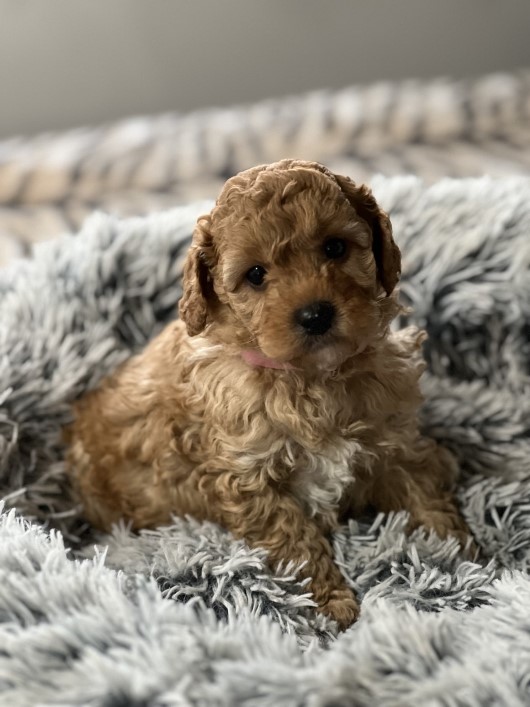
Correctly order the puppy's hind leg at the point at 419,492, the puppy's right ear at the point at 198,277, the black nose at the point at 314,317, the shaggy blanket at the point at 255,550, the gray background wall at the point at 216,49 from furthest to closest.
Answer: the gray background wall at the point at 216,49 < the puppy's hind leg at the point at 419,492 < the puppy's right ear at the point at 198,277 < the black nose at the point at 314,317 < the shaggy blanket at the point at 255,550

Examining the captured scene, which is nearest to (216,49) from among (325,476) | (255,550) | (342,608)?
(325,476)

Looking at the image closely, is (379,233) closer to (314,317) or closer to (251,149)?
(314,317)

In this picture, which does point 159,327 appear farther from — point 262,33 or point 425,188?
point 262,33

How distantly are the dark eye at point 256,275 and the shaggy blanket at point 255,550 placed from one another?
0.64m

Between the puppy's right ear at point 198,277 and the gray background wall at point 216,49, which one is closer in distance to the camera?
the puppy's right ear at point 198,277

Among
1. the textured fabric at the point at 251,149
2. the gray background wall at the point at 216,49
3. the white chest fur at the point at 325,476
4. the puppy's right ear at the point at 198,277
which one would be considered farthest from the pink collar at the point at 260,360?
the gray background wall at the point at 216,49

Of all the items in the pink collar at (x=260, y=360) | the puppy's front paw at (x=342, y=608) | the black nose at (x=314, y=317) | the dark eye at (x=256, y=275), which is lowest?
the puppy's front paw at (x=342, y=608)

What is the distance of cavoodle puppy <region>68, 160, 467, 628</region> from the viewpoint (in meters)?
1.73

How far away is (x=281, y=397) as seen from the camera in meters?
1.92

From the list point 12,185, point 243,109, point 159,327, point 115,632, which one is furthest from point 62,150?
point 115,632

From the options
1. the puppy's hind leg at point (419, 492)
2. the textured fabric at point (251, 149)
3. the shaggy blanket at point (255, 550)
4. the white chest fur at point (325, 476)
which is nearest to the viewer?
the shaggy blanket at point (255, 550)

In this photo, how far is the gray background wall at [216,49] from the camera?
3381 mm

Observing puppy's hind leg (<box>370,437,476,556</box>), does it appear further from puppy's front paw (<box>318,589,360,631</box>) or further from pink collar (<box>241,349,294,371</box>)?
pink collar (<box>241,349,294,371</box>)

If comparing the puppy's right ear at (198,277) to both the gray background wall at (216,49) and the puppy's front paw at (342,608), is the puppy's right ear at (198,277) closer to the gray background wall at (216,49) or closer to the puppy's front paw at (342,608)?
the puppy's front paw at (342,608)
